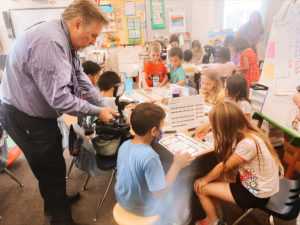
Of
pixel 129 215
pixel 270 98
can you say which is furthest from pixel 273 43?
pixel 129 215

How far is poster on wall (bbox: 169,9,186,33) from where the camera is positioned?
17.4ft

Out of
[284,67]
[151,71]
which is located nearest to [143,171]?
[284,67]

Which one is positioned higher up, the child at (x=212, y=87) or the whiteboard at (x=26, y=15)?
the whiteboard at (x=26, y=15)

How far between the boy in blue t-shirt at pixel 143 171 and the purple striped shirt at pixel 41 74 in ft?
1.11

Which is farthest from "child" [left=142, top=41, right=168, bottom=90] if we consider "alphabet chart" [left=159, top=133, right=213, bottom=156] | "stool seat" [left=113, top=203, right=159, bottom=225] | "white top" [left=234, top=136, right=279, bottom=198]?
"stool seat" [left=113, top=203, right=159, bottom=225]

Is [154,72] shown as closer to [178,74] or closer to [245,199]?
[178,74]

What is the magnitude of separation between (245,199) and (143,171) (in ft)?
2.06

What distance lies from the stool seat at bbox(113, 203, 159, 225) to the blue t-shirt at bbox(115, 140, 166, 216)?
0.02 m

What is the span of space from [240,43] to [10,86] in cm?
295

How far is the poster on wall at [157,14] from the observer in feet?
16.7

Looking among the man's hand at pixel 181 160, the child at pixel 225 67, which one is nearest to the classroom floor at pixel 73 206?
the man's hand at pixel 181 160

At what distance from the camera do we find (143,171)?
3.53ft

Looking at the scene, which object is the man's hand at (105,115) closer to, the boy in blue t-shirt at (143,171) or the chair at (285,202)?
the boy in blue t-shirt at (143,171)

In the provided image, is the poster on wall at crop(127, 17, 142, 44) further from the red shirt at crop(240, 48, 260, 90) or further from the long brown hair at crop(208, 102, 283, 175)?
the long brown hair at crop(208, 102, 283, 175)
